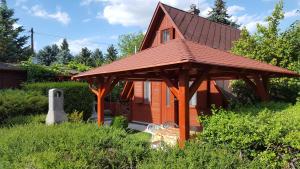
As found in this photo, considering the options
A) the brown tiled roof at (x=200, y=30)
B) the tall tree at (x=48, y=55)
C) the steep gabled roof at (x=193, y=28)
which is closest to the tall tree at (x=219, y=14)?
the brown tiled roof at (x=200, y=30)

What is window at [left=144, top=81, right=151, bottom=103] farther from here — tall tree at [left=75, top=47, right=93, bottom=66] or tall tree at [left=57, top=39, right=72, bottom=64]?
tall tree at [left=57, top=39, right=72, bottom=64]

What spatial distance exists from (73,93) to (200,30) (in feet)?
25.1

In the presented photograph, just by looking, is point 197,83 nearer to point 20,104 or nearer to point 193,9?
point 20,104

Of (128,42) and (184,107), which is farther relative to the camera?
(128,42)

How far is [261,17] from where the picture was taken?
45.2 feet

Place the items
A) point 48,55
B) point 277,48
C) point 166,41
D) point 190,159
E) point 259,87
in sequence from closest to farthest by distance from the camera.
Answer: point 190,159 → point 259,87 → point 277,48 → point 166,41 → point 48,55

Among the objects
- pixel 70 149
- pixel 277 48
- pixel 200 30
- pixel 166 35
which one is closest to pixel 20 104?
pixel 166 35

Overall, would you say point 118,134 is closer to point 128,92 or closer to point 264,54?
point 264,54

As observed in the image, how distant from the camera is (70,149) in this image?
19.2 ft

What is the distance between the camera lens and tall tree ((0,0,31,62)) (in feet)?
113

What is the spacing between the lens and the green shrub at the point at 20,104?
42.7 ft

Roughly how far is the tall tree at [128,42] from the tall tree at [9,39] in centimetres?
1925

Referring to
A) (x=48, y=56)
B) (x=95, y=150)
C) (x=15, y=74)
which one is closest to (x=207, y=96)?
(x=95, y=150)

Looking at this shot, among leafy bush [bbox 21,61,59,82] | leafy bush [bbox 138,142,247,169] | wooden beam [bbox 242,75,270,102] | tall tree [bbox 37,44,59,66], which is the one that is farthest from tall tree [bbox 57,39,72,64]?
leafy bush [bbox 138,142,247,169]
